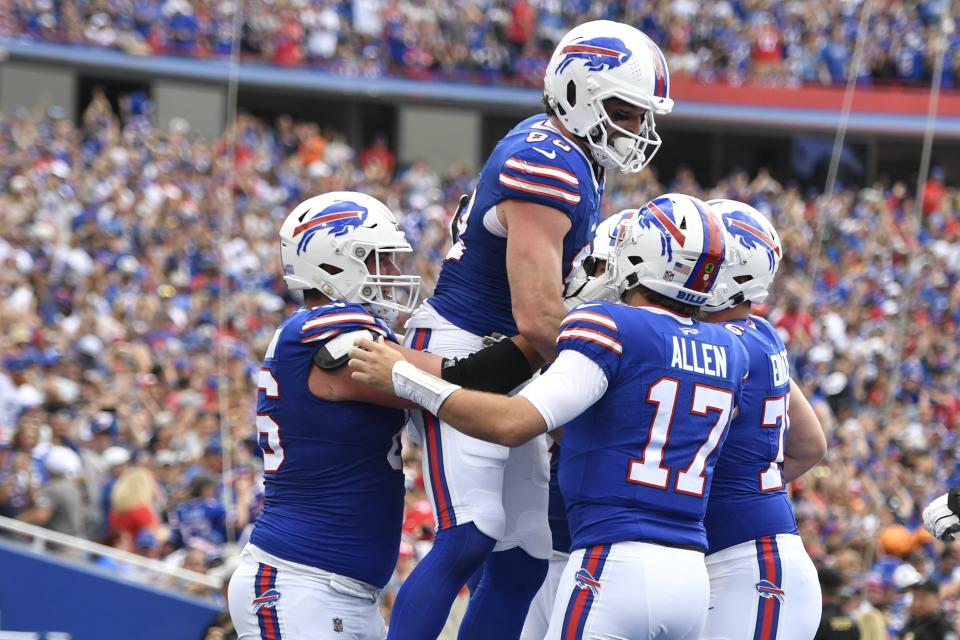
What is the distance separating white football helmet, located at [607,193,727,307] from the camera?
170 inches

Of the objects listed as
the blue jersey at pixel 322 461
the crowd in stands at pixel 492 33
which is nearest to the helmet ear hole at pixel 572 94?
the blue jersey at pixel 322 461

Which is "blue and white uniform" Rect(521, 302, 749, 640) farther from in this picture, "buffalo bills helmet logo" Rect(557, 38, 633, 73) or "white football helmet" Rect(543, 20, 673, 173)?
"buffalo bills helmet logo" Rect(557, 38, 633, 73)

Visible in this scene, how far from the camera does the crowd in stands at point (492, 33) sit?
24.2 metres

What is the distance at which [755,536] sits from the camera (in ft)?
16.1

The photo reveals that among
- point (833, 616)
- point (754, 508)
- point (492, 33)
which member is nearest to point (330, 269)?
point (754, 508)

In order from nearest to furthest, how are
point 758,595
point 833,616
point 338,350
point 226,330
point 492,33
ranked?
point 338,350
point 758,595
point 833,616
point 226,330
point 492,33

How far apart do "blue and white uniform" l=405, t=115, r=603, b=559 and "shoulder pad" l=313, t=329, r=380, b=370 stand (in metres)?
0.35

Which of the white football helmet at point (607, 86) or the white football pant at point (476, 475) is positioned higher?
the white football helmet at point (607, 86)

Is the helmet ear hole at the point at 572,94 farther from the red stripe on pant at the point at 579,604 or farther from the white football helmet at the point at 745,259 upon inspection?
the red stripe on pant at the point at 579,604

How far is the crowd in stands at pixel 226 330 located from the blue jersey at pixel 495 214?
12.9ft

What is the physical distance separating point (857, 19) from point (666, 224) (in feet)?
71.7

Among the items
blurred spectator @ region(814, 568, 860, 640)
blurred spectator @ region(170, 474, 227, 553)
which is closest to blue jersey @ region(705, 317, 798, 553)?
blurred spectator @ region(814, 568, 860, 640)

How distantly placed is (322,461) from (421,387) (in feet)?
1.69

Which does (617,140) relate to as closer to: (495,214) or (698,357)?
(495,214)
